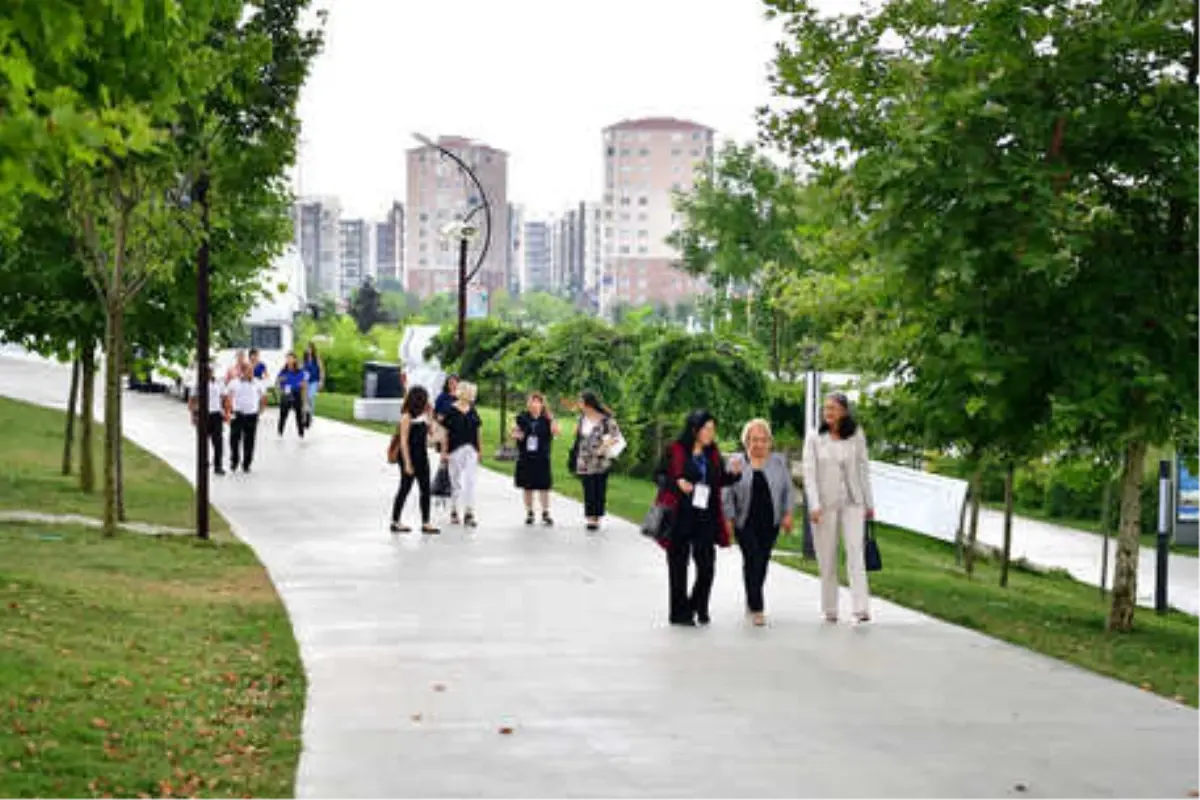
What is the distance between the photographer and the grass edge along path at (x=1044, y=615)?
1288 cm

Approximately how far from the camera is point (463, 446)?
2133 centimetres

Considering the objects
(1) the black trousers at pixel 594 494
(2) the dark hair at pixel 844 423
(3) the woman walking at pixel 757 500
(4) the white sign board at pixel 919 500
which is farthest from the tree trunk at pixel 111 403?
(4) the white sign board at pixel 919 500

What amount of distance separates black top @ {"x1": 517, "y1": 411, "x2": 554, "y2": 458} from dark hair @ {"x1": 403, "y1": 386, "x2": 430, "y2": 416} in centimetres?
112

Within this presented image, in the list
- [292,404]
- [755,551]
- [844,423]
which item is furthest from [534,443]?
[292,404]

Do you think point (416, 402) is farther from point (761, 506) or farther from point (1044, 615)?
point (1044, 615)

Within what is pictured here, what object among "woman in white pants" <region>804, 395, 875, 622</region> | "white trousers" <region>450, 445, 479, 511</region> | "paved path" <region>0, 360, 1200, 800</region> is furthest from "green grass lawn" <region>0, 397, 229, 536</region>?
"woman in white pants" <region>804, 395, 875, 622</region>

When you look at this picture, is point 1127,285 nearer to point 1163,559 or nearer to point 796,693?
point 796,693

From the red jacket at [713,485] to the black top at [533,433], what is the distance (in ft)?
22.0

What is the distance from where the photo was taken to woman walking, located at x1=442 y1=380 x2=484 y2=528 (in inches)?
839

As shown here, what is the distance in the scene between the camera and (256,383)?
2916cm

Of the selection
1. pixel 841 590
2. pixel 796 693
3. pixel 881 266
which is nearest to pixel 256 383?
pixel 841 590

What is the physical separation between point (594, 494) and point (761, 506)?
6.80m

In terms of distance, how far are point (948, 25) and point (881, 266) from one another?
2490 millimetres

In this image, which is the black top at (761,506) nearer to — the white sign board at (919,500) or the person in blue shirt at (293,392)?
the white sign board at (919,500)
